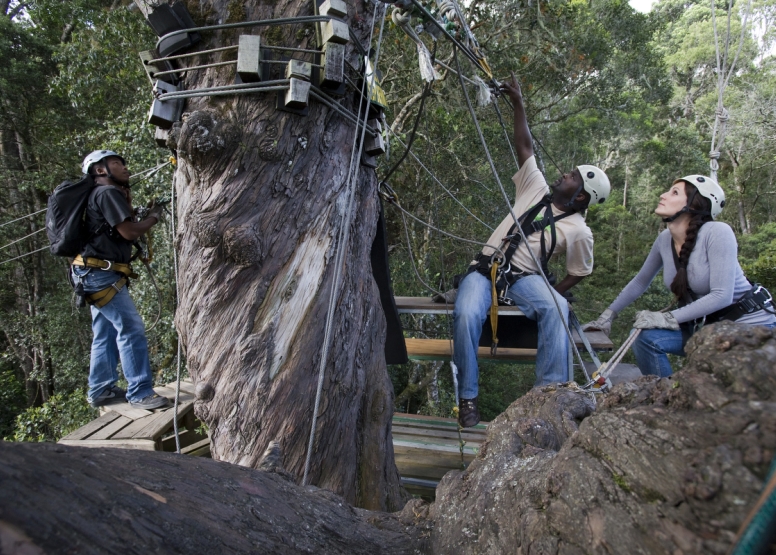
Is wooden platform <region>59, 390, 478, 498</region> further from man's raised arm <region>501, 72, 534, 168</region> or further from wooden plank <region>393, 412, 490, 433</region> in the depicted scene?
man's raised arm <region>501, 72, 534, 168</region>

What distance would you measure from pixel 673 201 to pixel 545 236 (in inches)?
29.2

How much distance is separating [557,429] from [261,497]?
733 mm

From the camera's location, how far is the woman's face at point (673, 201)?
8.51ft

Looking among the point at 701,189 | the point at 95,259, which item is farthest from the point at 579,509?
the point at 95,259

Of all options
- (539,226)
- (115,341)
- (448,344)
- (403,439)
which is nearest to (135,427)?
A: (115,341)

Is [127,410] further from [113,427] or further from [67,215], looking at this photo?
[67,215]

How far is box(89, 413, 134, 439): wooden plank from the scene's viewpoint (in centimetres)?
265

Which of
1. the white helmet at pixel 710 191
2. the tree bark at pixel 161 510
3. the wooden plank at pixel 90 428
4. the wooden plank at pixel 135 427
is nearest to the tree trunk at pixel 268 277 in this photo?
the tree bark at pixel 161 510

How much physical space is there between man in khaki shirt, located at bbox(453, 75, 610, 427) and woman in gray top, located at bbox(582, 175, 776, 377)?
0.46 meters

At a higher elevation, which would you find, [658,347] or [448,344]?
[658,347]

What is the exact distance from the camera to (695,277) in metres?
2.56

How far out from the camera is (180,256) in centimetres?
173

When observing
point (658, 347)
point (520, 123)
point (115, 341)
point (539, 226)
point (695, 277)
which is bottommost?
point (658, 347)

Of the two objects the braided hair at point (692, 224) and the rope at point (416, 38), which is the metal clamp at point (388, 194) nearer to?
the rope at point (416, 38)
